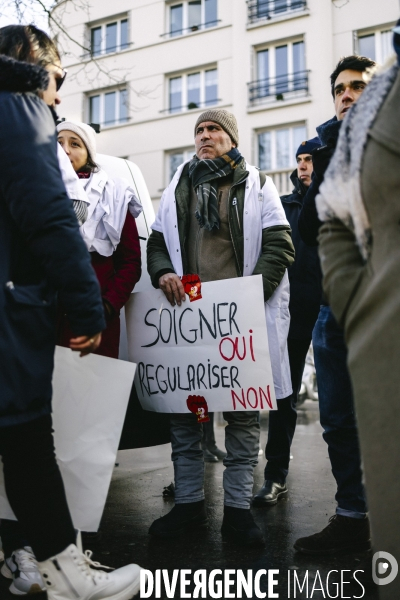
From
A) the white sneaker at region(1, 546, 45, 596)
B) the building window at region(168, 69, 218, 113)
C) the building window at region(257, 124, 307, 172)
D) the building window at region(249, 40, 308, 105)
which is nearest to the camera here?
the white sneaker at region(1, 546, 45, 596)

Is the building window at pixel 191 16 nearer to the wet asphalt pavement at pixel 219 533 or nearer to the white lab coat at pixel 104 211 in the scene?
the wet asphalt pavement at pixel 219 533

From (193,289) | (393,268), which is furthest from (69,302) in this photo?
(193,289)

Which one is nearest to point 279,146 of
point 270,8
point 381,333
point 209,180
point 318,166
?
point 270,8

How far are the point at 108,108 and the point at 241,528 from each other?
20180mm

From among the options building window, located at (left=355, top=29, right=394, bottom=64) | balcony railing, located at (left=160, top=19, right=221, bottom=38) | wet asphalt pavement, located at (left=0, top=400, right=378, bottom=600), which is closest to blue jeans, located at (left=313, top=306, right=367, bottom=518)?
wet asphalt pavement, located at (left=0, top=400, right=378, bottom=600)

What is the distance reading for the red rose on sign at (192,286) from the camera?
3096 mm

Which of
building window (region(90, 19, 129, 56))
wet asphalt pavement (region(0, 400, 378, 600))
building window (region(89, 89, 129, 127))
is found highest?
building window (region(90, 19, 129, 56))

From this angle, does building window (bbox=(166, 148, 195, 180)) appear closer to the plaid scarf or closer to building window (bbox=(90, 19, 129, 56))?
building window (bbox=(90, 19, 129, 56))

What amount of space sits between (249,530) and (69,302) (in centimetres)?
147

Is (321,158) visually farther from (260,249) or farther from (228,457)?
(228,457)

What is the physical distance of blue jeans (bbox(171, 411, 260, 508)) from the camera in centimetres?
296

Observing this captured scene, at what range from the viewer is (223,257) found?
10.4 feet

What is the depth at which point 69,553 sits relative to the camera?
1.96m

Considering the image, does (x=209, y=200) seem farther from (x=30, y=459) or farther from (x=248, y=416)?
(x=30, y=459)
